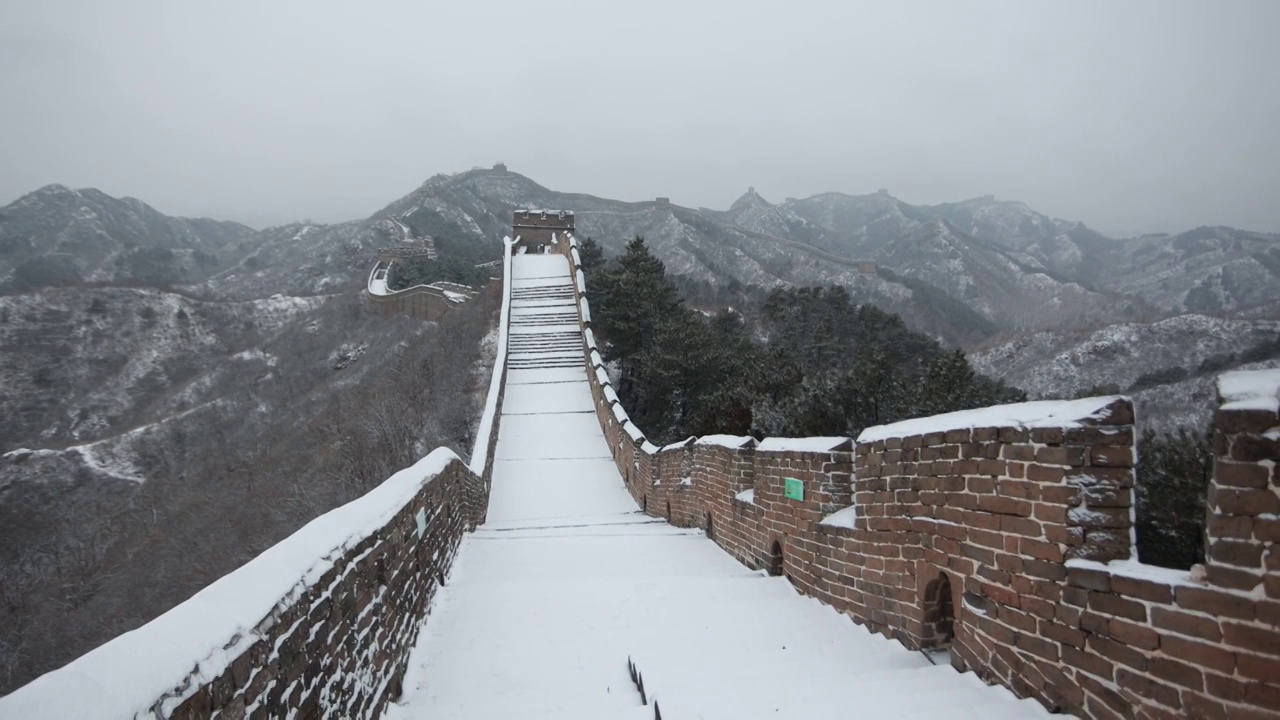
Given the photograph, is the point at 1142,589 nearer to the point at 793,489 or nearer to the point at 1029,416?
the point at 1029,416

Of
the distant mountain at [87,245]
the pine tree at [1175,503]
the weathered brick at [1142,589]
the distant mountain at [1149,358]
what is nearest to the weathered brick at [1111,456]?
the weathered brick at [1142,589]

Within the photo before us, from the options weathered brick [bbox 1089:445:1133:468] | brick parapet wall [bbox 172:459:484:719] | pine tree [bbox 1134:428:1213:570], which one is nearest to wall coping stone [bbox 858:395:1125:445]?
weathered brick [bbox 1089:445:1133:468]

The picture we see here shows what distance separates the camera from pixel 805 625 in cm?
499

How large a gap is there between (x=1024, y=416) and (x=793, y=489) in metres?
A: 3.02

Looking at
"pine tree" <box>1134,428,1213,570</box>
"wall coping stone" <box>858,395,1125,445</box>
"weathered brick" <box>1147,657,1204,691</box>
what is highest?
"wall coping stone" <box>858,395,1125,445</box>

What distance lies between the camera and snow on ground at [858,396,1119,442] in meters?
2.95

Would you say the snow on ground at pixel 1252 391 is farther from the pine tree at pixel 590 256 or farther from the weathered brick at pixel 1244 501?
the pine tree at pixel 590 256

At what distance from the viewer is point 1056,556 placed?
118 inches

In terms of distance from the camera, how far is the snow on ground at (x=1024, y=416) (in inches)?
116

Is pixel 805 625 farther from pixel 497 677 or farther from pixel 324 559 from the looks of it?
pixel 324 559

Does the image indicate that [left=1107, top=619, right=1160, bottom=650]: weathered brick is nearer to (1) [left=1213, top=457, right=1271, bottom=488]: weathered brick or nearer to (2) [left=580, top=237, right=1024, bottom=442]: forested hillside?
(1) [left=1213, top=457, right=1271, bottom=488]: weathered brick

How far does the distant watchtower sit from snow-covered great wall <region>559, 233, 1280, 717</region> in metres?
32.8

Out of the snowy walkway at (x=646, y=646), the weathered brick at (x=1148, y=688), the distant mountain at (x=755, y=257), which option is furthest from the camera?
the distant mountain at (x=755, y=257)

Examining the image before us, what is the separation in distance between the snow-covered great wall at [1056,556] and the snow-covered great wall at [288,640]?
3104 millimetres
